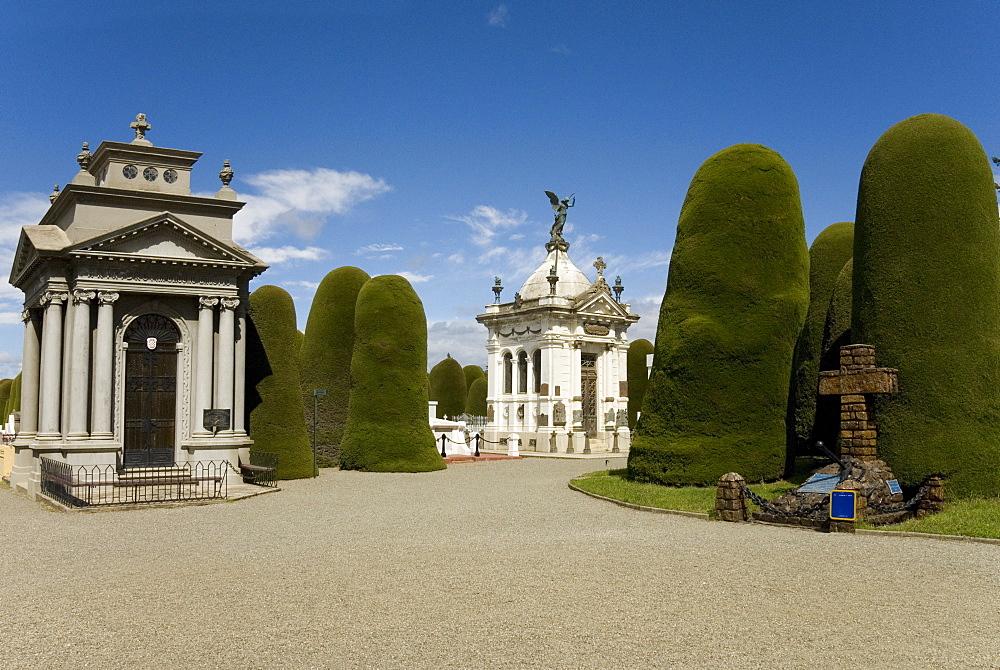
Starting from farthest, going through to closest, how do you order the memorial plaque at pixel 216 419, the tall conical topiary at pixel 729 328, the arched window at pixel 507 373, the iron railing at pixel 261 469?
the arched window at pixel 507 373, the iron railing at pixel 261 469, the memorial plaque at pixel 216 419, the tall conical topiary at pixel 729 328

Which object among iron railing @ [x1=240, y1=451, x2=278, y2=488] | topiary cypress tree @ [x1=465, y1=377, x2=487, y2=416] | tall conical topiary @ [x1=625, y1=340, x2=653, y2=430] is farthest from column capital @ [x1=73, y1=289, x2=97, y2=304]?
topiary cypress tree @ [x1=465, y1=377, x2=487, y2=416]

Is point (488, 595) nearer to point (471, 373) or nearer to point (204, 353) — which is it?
point (204, 353)

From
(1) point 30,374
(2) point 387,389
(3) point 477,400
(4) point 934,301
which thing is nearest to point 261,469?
(2) point 387,389

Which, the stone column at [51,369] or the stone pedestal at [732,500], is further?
the stone column at [51,369]

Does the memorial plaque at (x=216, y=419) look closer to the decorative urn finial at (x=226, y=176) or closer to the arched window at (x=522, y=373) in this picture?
the decorative urn finial at (x=226, y=176)

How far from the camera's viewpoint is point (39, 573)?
34.4 feet

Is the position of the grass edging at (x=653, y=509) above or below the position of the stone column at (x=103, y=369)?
Answer: below

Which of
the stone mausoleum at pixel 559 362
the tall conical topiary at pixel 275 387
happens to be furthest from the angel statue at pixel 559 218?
the tall conical topiary at pixel 275 387

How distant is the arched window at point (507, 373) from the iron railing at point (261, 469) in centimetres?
2121

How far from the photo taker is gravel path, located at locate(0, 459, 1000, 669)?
7.00 m

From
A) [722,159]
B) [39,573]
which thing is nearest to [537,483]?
[722,159]

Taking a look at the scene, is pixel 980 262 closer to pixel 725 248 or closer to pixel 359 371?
pixel 725 248

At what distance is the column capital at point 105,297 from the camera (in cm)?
2024

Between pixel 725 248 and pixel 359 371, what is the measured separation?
13.8 m
